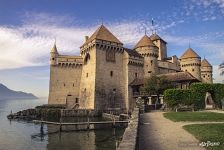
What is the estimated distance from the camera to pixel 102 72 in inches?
1981

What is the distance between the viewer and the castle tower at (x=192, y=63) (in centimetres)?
6178

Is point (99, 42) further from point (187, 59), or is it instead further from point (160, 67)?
point (187, 59)

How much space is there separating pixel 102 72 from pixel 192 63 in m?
24.1

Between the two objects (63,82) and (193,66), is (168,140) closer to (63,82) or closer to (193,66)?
(63,82)

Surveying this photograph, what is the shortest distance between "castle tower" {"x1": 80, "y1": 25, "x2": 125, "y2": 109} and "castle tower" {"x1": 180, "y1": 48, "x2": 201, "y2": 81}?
1807 cm

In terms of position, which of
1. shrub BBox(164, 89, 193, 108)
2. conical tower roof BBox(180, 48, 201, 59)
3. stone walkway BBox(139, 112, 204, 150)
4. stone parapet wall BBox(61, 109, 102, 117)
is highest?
conical tower roof BBox(180, 48, 201, 59)

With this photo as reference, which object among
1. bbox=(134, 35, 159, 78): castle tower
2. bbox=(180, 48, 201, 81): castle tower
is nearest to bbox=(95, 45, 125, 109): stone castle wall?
bbox=(134, 35, 159, 78): castle tower

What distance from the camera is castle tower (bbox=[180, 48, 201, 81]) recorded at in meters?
61.8

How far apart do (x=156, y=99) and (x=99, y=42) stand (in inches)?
599

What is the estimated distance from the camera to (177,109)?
1304 inches

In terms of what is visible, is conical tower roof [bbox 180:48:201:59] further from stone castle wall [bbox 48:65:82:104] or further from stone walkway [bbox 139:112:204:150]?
stone walkway [bbox 139:112:204:150]

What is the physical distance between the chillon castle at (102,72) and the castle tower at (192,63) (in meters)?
8.08

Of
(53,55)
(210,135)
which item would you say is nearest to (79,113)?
(53,55)

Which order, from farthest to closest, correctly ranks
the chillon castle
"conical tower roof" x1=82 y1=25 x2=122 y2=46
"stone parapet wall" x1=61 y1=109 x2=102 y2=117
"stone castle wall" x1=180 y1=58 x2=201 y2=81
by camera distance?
"stone castle wall" x1=180 y1=58 x2=201 y2=81 → "conical tower roof" x1=82 y1=25 x2=122 y2=46 → the chillon castle → "stone parapet wall" x1=61 y1=109 x2=102 y2=117
